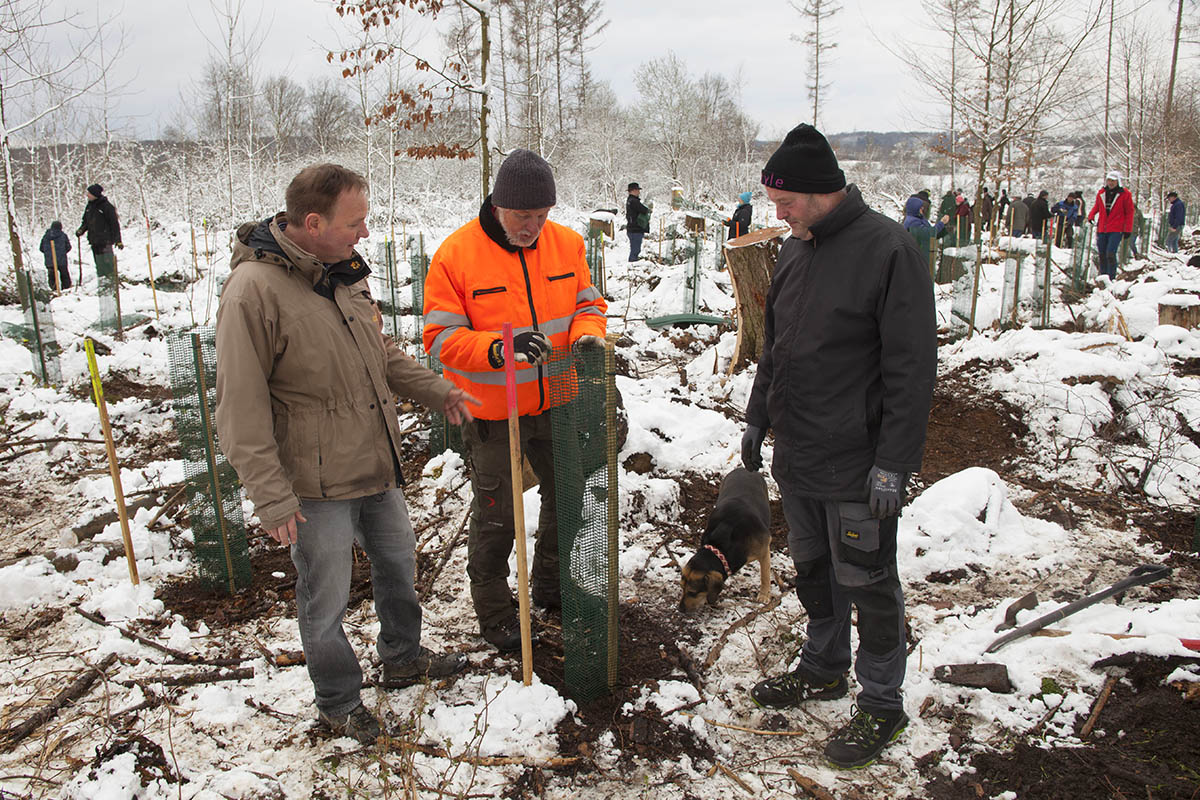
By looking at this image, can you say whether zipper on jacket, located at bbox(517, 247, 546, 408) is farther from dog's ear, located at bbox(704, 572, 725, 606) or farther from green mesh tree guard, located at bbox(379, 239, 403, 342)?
green mesh tree guard, located at bbox(379, 239, 403, 342)

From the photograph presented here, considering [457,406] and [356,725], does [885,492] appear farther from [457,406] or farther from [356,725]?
[356,725]

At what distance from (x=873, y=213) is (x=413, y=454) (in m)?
4.10

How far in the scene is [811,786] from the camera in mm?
2340

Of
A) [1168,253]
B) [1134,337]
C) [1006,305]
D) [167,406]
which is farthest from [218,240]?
[1168,253]

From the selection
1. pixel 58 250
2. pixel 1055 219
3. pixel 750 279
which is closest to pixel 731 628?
pixel 750 279

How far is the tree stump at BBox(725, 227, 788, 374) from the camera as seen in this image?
6.58 m

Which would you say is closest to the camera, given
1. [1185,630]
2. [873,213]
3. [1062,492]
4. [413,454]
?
[873,213]

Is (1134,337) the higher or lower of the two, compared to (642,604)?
higher

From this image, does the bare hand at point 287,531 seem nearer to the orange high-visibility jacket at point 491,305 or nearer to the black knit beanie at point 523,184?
the orange high-visibility jacket at point 491,305

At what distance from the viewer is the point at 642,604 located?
3.48 m

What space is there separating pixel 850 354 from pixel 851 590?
2.77 ft

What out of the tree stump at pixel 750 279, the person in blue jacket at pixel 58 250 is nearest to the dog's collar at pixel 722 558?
the tree stump at pixel 750 279

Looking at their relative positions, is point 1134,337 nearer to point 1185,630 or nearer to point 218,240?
point 1185,630

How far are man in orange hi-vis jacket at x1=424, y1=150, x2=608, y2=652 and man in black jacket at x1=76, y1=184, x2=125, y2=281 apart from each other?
10.6 m
